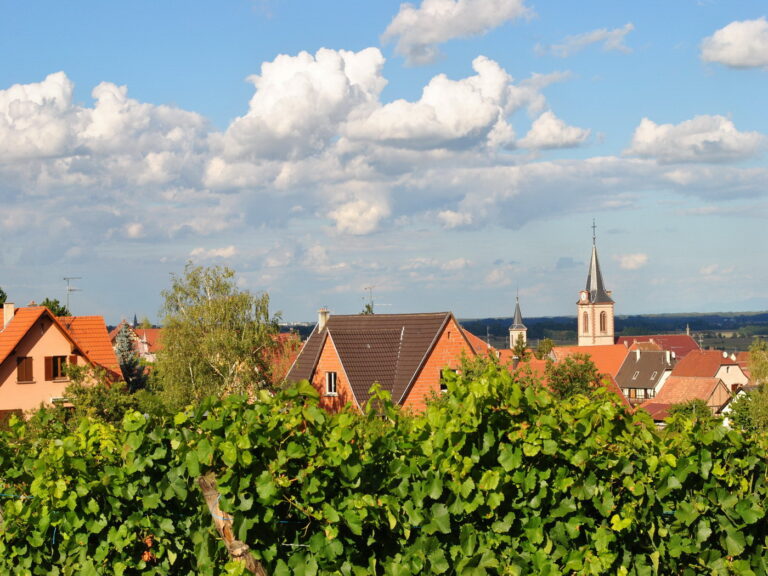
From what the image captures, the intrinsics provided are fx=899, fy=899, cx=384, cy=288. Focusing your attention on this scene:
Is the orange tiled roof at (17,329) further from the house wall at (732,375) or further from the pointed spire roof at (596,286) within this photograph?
the pointed spire roof at (596,286)

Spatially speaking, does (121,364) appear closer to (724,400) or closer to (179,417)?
(179,417)

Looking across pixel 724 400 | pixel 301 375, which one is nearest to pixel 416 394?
pixel 301 375

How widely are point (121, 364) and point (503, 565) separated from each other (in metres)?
49.7

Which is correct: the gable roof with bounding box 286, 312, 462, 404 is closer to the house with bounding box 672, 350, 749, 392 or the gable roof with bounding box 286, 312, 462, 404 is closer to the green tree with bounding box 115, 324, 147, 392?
the green tree with bounding box 115, 324, 147, 392

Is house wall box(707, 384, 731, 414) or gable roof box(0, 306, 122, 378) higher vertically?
gable roof box(0, 306, 122, 378)

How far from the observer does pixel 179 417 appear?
7.81 metres

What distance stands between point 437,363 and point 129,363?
2223 centimetres

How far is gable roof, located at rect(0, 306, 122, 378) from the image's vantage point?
4316 centimetres

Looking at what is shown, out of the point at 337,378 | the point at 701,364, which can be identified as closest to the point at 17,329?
the point at 337,378

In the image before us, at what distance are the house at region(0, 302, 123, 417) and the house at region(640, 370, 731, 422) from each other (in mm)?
49235

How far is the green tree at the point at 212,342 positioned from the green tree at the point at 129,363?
5.54 m

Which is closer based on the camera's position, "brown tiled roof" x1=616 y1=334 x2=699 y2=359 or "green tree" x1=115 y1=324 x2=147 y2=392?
"green tree" x1=115 y1=324 x2=147 y2=392

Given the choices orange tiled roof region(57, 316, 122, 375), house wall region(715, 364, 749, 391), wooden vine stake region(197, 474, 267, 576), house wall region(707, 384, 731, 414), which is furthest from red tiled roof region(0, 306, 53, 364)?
house wall region(715, 364, 749, 391)

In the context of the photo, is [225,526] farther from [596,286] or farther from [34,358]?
[596,286]
